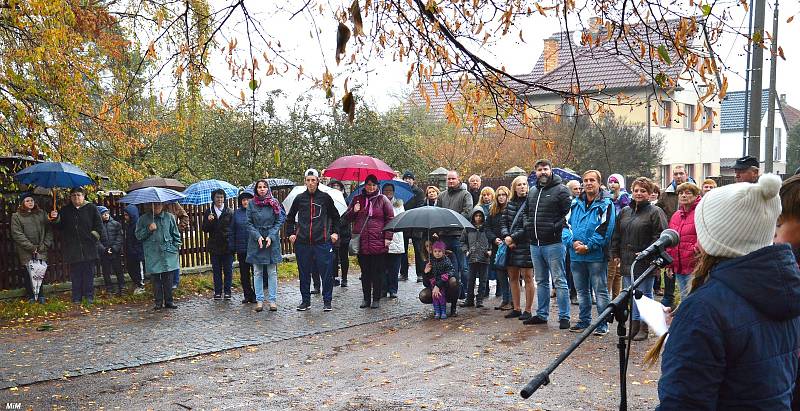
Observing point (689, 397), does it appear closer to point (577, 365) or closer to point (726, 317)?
point (726, 317)

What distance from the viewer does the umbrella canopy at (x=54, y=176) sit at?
38.9 ft

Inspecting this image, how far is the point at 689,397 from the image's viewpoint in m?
2.50

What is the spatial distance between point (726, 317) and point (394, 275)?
1076 centimetres

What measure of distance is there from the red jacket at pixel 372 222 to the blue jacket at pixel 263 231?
1.18 meters

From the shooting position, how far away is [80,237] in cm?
1281

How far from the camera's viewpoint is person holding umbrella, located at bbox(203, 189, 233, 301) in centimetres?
1298

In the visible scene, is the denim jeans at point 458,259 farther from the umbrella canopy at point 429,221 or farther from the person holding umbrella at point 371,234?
the umbrella canopy at point 429,221

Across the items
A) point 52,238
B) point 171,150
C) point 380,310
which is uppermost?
point 171,150

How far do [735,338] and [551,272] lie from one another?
24.6 ft

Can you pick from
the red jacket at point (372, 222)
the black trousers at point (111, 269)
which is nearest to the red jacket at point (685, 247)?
the red jacket at point (372, 222)

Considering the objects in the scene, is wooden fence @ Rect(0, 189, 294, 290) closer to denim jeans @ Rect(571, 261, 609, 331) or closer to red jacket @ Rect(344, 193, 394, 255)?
red jacket @ Rect(344, 193, 394, 255)

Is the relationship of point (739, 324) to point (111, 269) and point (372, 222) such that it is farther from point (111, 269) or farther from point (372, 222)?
point (111, 269)

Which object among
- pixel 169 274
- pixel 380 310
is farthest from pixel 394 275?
pixel 169 274

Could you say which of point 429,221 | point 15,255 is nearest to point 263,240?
point 429,221
